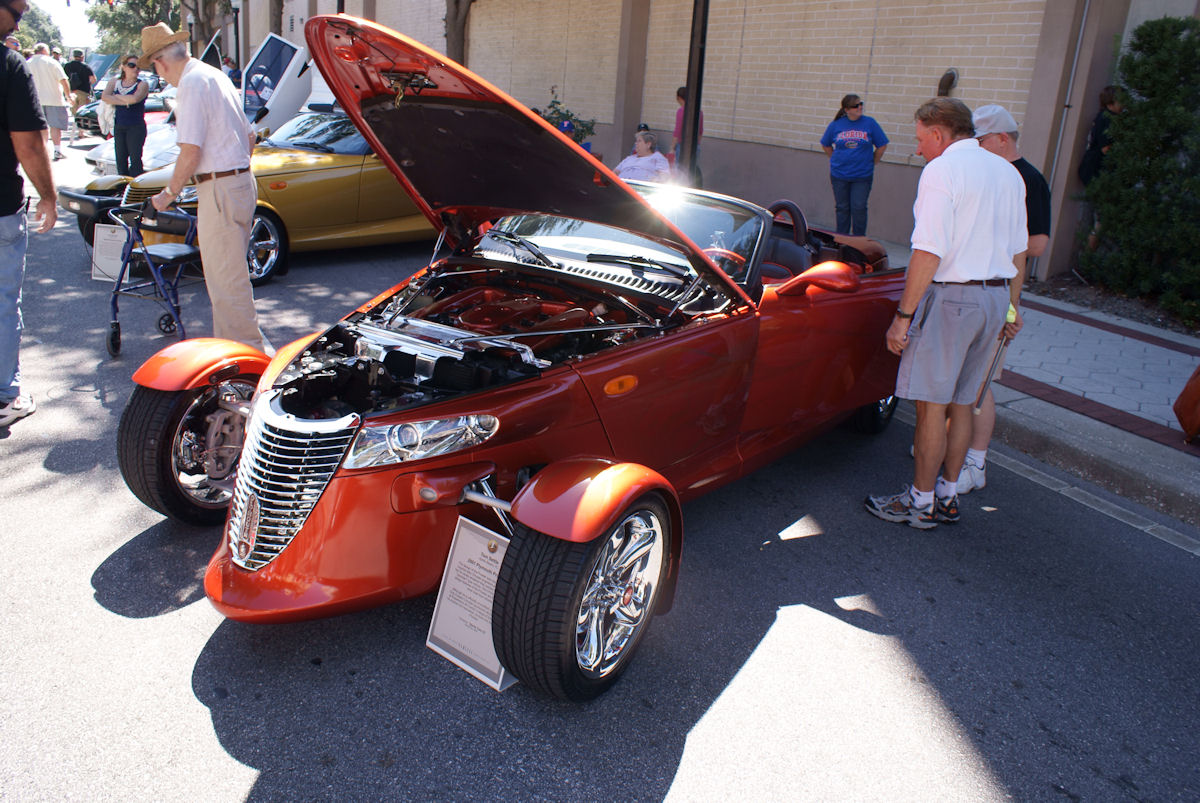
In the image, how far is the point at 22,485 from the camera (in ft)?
13.3

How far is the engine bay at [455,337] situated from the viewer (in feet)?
10.1

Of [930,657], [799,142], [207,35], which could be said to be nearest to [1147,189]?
[799,142]

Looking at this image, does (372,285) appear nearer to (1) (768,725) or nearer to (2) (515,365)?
(2) (515,365)

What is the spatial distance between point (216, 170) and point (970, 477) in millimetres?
4702

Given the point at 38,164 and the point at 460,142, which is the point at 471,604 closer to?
the point at 460,142

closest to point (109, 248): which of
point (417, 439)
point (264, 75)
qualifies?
point (417, 439)

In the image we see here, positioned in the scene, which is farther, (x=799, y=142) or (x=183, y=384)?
(x=799, y=142)

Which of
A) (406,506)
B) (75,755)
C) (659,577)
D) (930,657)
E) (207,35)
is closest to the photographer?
(75,755)

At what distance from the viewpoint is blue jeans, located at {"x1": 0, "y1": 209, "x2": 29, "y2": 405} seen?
15.1 ft

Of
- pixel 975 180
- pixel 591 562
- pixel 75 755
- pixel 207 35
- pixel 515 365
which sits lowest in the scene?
pixel 75 755

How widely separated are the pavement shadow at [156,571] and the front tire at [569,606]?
4.67 ft

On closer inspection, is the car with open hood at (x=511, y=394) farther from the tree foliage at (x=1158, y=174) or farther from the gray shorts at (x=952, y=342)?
the tree foliage at (x=1158, y=174)

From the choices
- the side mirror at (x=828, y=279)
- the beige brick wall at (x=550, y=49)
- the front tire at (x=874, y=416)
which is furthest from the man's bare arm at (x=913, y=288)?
the beige brick wall at (x=550, y=49)

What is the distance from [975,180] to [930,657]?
6.72 feet
